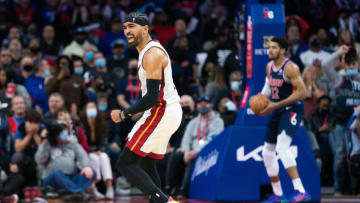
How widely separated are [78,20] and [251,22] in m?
7.54

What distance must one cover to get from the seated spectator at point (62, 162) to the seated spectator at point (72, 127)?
0.49ft

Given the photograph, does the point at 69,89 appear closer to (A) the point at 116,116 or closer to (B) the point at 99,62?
(B) the point at 99,62

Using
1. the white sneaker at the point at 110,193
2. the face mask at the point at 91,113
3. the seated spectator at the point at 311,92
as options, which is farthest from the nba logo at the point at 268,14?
the white sneaker at the point at 110,193

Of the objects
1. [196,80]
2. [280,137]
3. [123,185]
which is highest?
[196,80]

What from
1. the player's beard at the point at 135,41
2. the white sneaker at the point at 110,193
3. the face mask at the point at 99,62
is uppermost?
the face mask at the point at 99,62

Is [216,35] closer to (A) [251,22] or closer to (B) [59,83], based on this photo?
(B) [59,83]

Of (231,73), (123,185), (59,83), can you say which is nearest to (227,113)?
(231,73)

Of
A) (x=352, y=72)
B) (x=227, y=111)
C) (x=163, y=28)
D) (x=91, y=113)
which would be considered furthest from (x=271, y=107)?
(x=163, y=28)

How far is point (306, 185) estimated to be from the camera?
33.7ft

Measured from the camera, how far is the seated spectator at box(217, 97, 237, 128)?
42.1ft

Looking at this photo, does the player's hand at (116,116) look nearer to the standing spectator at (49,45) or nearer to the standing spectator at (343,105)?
the standing spectator at (343,105)

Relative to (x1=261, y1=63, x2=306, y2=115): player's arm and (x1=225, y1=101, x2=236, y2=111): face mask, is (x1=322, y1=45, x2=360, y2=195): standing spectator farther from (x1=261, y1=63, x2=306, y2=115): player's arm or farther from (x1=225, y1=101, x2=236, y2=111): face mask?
(x1=261, y1=63, x2=306, y2=115): player's arm

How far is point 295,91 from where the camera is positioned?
9164 mm

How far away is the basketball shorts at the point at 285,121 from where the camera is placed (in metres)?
9.20
